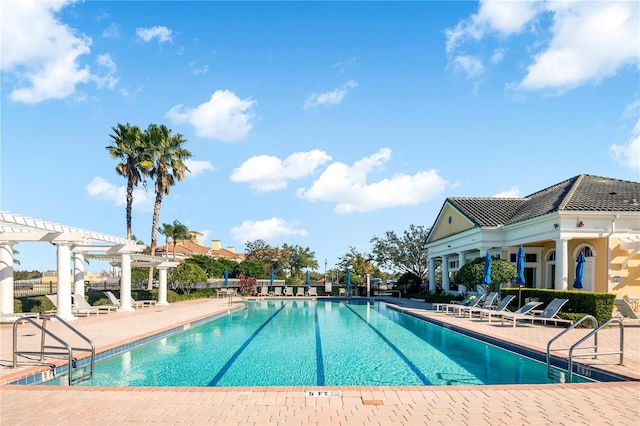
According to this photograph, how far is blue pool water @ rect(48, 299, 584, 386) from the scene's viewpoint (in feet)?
27.5

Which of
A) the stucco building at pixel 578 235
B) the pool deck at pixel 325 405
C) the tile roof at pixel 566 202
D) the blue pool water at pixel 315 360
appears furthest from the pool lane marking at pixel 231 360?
the tile roof at pixel 566 202

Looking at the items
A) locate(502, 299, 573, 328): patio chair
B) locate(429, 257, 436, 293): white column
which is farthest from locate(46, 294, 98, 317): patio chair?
locate(429, 257, 436, 293): white column

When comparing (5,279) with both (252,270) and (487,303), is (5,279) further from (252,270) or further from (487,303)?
(252,270)

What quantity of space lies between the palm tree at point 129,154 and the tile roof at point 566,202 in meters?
18.5

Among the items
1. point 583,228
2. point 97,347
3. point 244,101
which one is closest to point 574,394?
point 97,347

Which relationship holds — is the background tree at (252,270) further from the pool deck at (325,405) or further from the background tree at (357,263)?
the pool deck at (325,405)

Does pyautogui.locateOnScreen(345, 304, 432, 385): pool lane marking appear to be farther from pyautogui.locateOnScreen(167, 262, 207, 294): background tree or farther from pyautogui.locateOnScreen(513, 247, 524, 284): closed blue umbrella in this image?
pyautogui.locateOnScreen(167, 262, 207, 294): background tree

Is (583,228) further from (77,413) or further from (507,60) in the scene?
(77,413)

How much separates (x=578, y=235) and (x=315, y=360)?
12.5 metres

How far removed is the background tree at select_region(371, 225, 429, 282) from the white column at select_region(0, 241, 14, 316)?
33286 mm

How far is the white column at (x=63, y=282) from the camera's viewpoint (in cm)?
1510

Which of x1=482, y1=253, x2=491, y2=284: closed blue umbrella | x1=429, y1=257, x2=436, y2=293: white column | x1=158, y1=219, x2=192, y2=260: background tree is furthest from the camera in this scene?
x1=158, y1=219, x2=192, y2=260: background tree

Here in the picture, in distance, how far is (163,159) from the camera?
27.2 m

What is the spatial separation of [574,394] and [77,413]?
6.31 metres
